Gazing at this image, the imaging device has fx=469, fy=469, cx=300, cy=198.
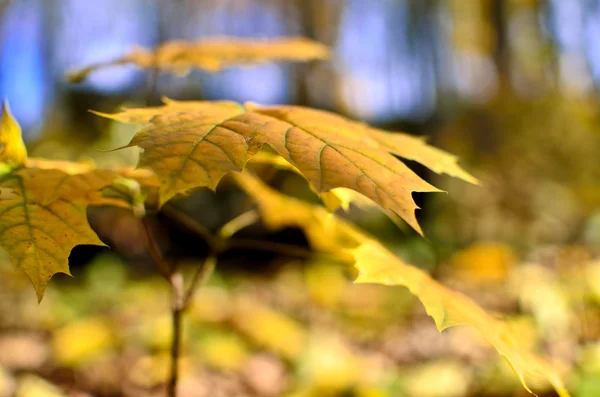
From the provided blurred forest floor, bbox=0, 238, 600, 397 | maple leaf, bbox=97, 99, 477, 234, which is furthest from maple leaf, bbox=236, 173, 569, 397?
blurred forest floor, bbox=0, 238, 600, 397

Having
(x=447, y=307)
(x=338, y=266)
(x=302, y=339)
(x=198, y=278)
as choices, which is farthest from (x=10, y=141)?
(x=338, y=266)

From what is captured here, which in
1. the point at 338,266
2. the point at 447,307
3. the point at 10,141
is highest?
the point at 10,141

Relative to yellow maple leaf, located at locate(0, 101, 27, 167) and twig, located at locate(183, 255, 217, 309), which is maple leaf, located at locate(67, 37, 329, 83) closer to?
yellow maple leaf, located at locate(0, 101, 27, 167)

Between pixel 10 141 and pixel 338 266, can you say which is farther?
pixel 338 266

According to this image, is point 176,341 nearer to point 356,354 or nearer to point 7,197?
point 7,197

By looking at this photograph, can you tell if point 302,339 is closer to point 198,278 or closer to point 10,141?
point 198,278

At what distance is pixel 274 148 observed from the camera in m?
0.54

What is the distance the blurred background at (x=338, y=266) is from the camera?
68.7 inches

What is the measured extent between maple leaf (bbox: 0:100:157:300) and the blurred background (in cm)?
35

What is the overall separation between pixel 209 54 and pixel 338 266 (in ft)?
9.97

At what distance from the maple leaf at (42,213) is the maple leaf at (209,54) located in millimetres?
339

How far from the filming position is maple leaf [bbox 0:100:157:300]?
0.53 meters

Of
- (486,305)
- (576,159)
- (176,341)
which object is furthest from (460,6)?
(176,341)

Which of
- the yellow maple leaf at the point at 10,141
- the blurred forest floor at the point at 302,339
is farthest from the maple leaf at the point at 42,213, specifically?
the blurred forest floor at the point at 302,339
